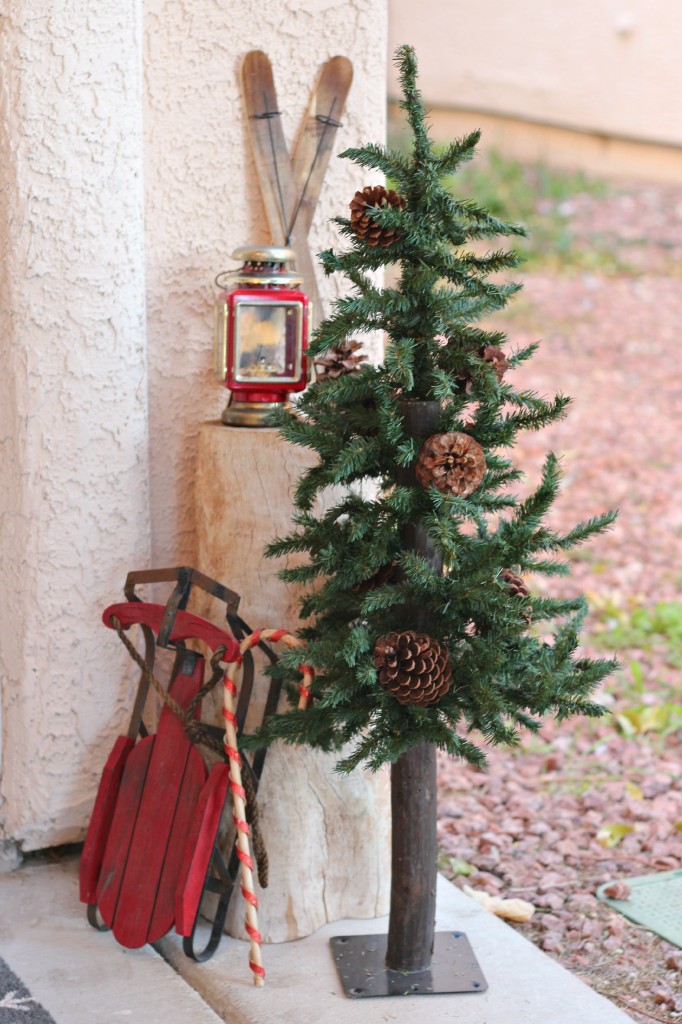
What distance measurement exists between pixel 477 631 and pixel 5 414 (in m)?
1.13

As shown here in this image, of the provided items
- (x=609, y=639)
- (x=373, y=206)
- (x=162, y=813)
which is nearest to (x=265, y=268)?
(x=373, y=206)

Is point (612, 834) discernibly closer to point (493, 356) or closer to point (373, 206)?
point (493, 356)

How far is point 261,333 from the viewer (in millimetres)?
2455

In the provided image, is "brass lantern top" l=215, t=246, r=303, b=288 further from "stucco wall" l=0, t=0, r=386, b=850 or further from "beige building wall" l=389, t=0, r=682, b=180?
"beige building wall" l=389, t=0, r=682, b=180

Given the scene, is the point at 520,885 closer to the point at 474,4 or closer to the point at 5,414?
the point at 5,414

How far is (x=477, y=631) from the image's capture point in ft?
7.31

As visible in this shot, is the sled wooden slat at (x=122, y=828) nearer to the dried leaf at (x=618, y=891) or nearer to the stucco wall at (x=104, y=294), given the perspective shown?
the stucco wall at (x=104, y=294)

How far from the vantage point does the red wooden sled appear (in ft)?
7.64

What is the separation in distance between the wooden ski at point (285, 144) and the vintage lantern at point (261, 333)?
0.16 m

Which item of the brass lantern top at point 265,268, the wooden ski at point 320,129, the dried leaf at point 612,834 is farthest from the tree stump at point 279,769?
the dried leaf at point 612,834

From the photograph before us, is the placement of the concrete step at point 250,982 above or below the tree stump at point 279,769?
below

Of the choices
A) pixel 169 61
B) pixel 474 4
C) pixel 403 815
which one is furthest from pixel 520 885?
pixel 474 4

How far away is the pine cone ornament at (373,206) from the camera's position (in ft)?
6.80

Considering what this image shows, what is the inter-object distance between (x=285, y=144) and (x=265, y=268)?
34 centimetres
